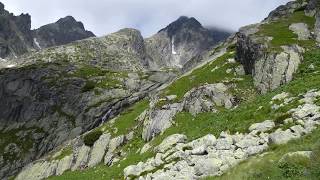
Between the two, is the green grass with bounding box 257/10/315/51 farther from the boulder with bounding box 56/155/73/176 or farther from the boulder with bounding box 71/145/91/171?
the boulder with bounding box 56/155/73/176

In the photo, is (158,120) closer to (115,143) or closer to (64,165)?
(115,143)

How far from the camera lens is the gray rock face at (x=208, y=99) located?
63.6 m

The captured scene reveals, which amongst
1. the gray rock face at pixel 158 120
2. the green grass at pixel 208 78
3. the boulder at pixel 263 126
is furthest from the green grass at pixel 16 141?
the boulder at pixel 263 126

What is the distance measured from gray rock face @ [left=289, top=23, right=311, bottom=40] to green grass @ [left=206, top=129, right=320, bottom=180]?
42.1 m

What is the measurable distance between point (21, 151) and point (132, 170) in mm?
119077

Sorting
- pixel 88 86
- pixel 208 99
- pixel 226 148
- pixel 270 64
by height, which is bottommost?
pixel 88 86

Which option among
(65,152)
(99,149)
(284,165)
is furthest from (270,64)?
(65,152)

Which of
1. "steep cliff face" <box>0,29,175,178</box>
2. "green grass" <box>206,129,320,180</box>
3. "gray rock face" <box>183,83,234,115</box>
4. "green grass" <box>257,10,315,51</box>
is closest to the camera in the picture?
"green grass" <box>206,129,320,180</box>

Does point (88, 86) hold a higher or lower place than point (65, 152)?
higher

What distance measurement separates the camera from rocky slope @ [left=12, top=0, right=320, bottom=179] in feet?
108

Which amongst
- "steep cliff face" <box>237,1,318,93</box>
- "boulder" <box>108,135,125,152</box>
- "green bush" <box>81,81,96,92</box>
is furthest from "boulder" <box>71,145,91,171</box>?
"green bush" <box>81,81,96,92</box>

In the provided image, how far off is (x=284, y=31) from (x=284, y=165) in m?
50.5

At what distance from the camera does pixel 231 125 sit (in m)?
39.9

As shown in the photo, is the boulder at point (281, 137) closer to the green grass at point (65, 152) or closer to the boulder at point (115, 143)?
the boulder at point (115, 143)
